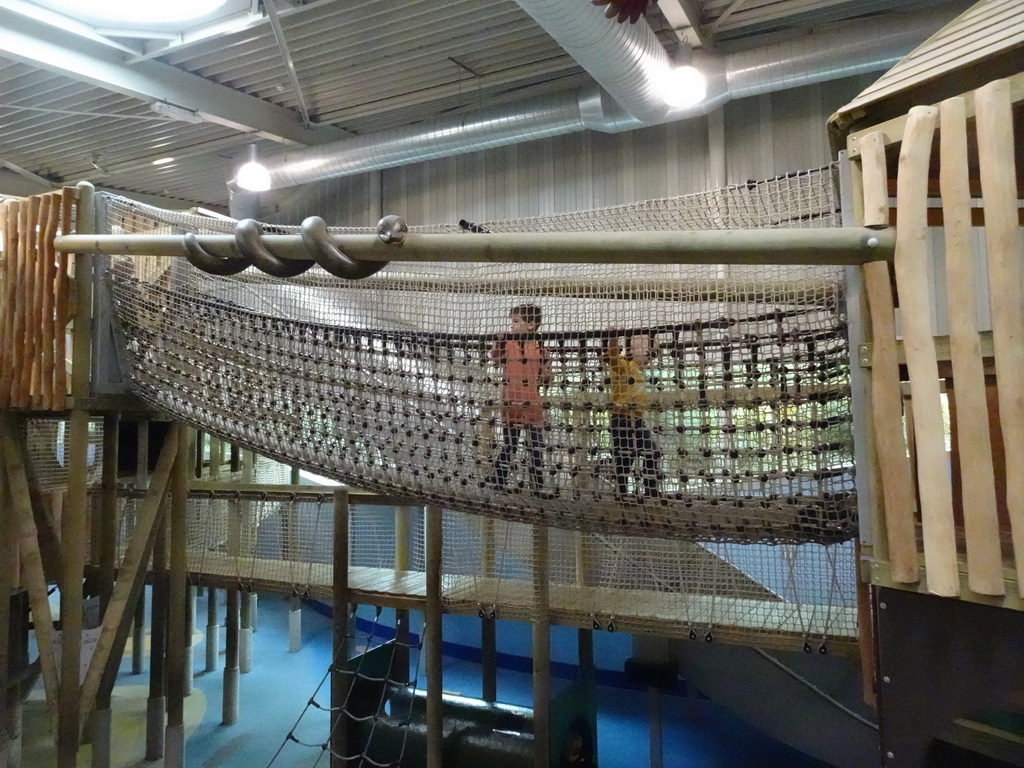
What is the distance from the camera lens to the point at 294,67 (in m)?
4.41

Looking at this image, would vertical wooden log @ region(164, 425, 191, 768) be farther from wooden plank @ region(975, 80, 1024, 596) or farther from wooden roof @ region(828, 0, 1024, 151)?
wooden plank @ region(975, 80, 1024, 596)

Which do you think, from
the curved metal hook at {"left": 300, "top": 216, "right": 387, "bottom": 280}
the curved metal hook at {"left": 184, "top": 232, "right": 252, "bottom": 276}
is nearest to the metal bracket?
the curved metal hook at {"left": 300, "top": 216, "right": 387, "bottom": 280}

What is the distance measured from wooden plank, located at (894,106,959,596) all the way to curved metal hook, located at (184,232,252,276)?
1.21m

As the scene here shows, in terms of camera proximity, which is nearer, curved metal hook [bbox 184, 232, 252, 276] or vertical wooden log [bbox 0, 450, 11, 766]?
curved metal hook [bbox 184, 232, 252, 276]

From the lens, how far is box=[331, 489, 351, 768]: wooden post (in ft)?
9.80

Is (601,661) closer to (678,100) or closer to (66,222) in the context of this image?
(678,100)

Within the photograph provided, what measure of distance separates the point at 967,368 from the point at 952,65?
0.48m

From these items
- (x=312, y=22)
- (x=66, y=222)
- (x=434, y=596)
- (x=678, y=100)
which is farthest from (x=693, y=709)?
(x=312, y=22)

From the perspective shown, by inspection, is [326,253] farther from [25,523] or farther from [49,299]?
[25,523]

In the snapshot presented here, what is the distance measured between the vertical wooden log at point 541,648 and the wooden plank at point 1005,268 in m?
1.91

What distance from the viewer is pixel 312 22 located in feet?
12.9

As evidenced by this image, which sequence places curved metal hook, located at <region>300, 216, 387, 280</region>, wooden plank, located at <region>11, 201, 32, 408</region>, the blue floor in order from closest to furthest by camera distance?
curved metal hook, located at <region>300, 216, 387, 280</region> → wooden plank, located at <region>11, 201, 32, 408</region> → the blue floor

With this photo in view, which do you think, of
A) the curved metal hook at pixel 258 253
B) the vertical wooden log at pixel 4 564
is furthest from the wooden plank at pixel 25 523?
the curved metal hook at pixel 258 253

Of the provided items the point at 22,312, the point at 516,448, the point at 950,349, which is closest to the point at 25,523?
the point at 22,312
